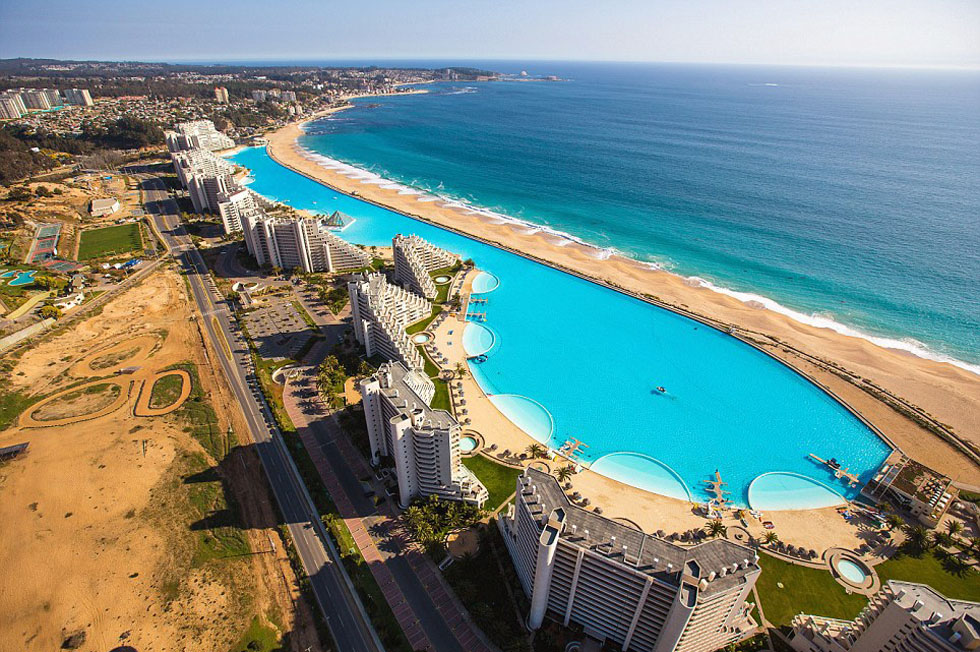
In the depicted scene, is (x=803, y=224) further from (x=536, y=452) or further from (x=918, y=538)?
(x=536, y=452)

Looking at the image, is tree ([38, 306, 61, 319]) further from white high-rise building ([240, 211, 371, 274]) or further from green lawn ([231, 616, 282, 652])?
green lawn ([231, 616, 282, 652])

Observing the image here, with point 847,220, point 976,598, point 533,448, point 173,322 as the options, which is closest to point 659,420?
point 533,448

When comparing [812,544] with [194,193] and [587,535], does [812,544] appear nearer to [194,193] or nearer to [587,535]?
[587,535]

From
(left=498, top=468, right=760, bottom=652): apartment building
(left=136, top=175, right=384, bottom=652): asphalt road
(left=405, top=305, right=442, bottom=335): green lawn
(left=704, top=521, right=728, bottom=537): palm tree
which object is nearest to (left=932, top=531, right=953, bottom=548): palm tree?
(left=704, top=521, right=728, bottom=537): palm tree

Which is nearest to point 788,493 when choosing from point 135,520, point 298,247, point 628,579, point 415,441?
point 628,579

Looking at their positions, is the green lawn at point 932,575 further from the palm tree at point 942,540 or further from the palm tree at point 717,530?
the palm tree at point 717,530

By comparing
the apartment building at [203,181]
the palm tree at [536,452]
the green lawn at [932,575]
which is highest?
the apartment building at [203,181]

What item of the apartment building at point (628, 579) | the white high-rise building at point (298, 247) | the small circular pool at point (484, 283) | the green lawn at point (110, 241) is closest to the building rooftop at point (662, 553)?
the apartment building at point (628, 579)
